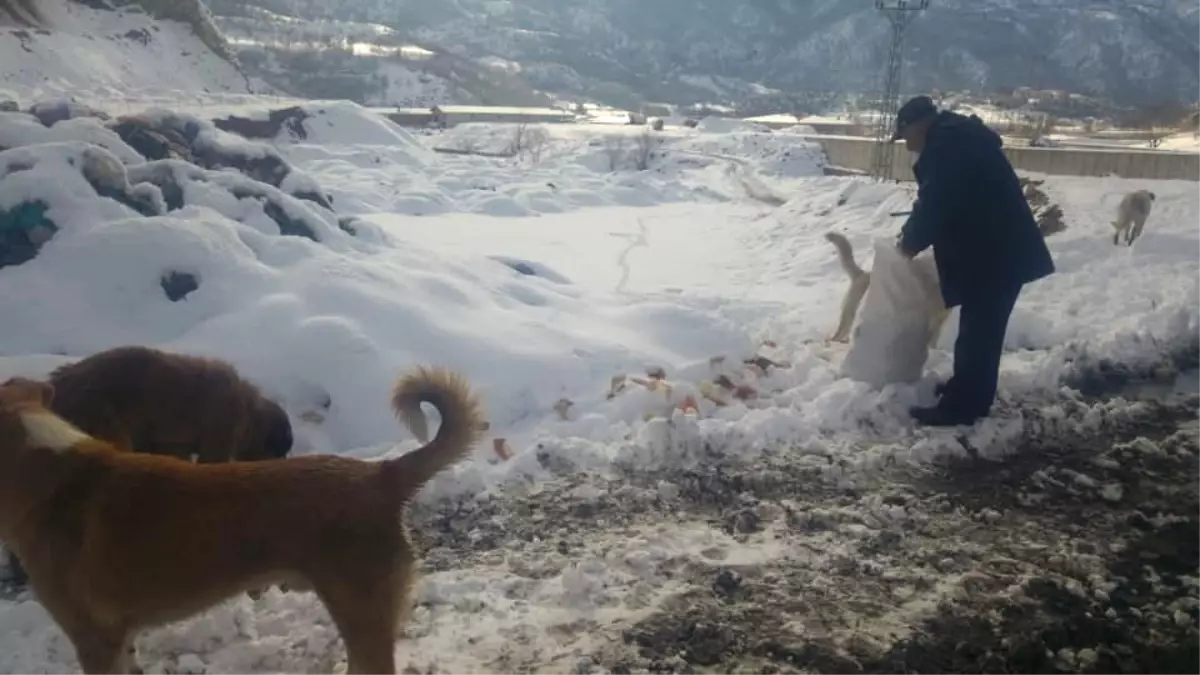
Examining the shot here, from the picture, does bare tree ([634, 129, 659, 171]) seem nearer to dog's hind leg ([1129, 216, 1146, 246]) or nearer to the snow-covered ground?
dog's hind leg ([1129, 216, 1146, 246])

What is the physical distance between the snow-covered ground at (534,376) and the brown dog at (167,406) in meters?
0.74

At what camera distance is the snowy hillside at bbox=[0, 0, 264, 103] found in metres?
28.6


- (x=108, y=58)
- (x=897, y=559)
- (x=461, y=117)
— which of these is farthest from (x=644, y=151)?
(x=897, y=559)

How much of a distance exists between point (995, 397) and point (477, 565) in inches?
148

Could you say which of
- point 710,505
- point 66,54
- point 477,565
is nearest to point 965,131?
point 710,505

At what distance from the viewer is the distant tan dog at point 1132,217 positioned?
10805 millimetres

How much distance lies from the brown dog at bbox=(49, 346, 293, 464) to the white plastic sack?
3782mm

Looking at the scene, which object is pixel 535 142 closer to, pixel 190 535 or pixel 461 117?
pixel 461 117

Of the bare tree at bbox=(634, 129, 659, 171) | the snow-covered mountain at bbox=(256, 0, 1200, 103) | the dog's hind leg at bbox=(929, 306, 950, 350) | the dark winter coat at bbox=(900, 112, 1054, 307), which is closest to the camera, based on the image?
the dark winter coat at bbox=(900, 112, 1054, 307)

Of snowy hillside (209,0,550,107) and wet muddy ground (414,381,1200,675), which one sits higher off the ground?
snowy hillside (209,0,550,107)

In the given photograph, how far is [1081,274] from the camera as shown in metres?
9.41

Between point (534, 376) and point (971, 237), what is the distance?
2865mm

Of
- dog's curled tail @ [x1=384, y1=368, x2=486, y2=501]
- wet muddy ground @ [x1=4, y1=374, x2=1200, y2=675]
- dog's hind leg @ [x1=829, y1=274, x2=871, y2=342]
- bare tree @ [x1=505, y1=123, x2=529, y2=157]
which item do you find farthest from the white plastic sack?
bare tree @ [x1=505, y1=123, x2=529, y2=157]

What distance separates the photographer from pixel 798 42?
538ft
